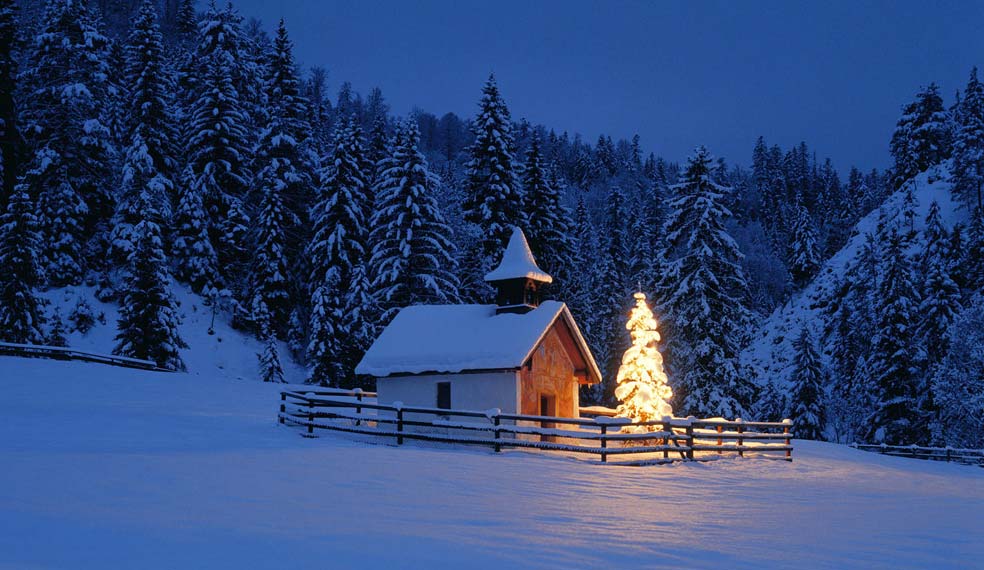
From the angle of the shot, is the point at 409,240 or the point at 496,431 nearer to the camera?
the point at 496,431

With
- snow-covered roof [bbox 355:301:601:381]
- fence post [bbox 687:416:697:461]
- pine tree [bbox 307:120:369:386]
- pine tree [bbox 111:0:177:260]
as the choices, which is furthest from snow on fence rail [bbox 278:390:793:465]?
pine tree [bbox 111:0:177:260]

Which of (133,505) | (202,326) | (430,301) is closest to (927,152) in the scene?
(430,301)

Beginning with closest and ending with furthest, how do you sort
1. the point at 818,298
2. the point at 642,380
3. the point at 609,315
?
the point at 642,380 → the point at 609,315 → the point at 818,298

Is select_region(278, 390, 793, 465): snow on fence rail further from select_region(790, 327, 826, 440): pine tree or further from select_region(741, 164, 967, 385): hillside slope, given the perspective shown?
select_region(741, 164, 967, 385): hillside slope

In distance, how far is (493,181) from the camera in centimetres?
4903

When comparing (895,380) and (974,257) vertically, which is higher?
(974,257)

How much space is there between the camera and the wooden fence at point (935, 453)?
3747 centimetres

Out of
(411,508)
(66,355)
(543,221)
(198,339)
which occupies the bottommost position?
(411,508)

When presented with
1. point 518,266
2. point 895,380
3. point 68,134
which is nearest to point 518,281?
point 518,266

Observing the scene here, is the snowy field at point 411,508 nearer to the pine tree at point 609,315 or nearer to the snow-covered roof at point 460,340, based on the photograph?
the snow-covered roof at point 460,340

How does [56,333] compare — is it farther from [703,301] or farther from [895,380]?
[895,380]

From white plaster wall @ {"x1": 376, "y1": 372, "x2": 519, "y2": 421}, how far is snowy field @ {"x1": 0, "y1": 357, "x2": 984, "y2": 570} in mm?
4674

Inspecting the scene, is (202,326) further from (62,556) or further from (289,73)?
(62,556)

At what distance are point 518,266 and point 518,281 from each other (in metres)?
0.68
